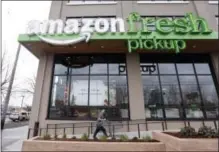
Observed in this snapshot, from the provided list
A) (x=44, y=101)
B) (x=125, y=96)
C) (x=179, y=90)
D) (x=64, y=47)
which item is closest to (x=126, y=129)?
(x=125, y=96)

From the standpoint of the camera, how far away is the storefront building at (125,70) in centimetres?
1164

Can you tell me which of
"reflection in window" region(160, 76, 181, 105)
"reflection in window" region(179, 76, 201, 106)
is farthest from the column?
"reflection in window" region(179, 76, 201, 106)

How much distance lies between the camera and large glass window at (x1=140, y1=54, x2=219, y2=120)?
1212 cm

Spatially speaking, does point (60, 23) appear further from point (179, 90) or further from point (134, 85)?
point (179, 90)

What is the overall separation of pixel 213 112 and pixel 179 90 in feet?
8.21

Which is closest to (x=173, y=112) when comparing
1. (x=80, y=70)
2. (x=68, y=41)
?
(x=80, y=70)

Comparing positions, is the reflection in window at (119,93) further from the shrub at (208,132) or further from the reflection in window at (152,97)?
the shrub at (208,132)

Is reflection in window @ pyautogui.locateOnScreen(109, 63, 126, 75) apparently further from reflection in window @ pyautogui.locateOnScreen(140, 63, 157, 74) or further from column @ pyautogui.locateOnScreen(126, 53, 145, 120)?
reflection in window @ pyautogui.locateOnScreen(140, 63, 157, 74)

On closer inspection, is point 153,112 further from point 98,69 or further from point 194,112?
point 98,69

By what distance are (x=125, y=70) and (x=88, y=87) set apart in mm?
2819

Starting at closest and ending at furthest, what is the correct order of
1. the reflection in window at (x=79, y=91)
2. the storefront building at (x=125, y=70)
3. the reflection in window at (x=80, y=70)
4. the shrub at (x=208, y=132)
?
1. the shrub at (x=208, y=132)
2. the storefront building at (x=125, y=70)
3. the reflection in window at (x=79, y=91)
4. the reflection in window at (x=80, y=70)

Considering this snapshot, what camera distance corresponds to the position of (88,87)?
12.6m

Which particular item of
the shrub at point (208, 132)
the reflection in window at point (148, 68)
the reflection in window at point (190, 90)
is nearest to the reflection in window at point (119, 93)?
the reflection in window at point (148, 68)

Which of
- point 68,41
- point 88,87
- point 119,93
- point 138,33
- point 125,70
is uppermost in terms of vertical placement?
point 138,33
